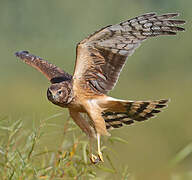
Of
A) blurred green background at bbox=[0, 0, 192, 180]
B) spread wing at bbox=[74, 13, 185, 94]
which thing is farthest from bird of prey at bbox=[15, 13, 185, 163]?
blurred green background at bbox=[0, 0, 192, 180]

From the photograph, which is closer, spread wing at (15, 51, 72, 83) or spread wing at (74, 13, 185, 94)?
spread wing at (74, 13, 185, 94)

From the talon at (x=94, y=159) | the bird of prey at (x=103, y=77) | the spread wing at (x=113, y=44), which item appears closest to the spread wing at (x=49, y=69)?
the bird of prey at (x=103, y=77)

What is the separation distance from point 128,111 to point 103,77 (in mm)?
401

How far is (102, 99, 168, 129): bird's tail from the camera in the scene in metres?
6.12

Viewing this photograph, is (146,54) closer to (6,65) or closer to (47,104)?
(6,65)

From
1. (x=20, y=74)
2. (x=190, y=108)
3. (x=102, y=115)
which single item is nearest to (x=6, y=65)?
(x=20, y=74)

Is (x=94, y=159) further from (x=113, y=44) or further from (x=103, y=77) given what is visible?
(x=113, y=44)

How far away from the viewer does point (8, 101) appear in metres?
19.6

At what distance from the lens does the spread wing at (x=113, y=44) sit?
5.71 metres

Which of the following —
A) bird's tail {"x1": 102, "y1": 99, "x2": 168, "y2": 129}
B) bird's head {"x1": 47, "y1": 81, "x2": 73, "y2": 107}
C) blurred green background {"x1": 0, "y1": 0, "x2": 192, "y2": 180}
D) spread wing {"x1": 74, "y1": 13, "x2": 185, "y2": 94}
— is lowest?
blurred green background {"x1": 0, "y1": 0, "x2": 192, "y2": 180}

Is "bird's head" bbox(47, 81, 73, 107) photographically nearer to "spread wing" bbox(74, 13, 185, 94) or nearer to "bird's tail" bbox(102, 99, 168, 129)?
"spread wing" bbox(74, 13, 185, 94)

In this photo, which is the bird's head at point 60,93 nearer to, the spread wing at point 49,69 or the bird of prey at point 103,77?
the bird of prey at point 103,77

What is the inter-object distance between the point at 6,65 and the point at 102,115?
22.5m

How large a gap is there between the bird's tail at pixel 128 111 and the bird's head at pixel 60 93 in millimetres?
443
